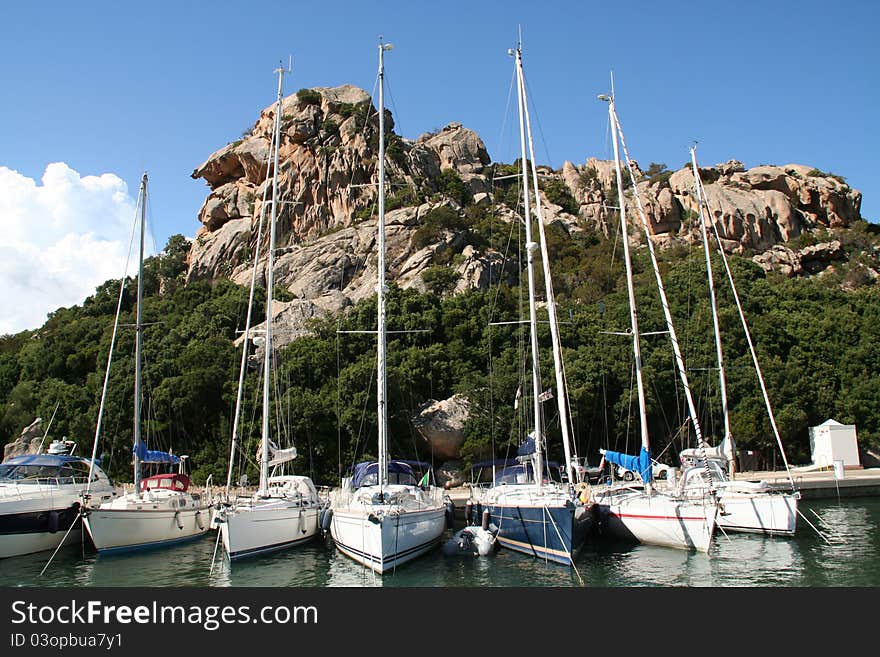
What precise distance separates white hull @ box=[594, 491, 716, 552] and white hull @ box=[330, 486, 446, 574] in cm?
674

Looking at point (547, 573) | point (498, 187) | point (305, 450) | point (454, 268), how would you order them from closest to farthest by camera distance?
1. point (547, 573)
2. point (305, 450)
3. point (454, 268)
4. point (498, 187)

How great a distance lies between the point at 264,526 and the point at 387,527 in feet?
20.1

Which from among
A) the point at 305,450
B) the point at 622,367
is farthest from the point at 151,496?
the point at 622,367

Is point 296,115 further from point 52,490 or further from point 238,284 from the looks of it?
point 52,490

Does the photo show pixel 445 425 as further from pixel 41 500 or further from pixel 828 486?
pixel 41 500

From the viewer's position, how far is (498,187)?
93312 millimetres

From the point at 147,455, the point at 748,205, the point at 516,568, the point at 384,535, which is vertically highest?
the point at 748,205

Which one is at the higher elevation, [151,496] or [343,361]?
[343,361]

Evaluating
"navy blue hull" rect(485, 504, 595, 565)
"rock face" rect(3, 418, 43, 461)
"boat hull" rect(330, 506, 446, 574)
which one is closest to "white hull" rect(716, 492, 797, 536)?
"navy blue hull" rect(485, 504, 595, 565)

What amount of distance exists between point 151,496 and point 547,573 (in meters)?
17.4

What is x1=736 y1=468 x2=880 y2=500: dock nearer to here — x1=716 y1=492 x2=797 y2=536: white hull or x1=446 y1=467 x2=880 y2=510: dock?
x1=446 y1=467 x2=880 y2=510: dock

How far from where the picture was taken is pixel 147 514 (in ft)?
86.6

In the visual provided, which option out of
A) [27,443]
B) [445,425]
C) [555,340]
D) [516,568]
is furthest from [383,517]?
[27,443]

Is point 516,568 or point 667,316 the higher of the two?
point 667,316
